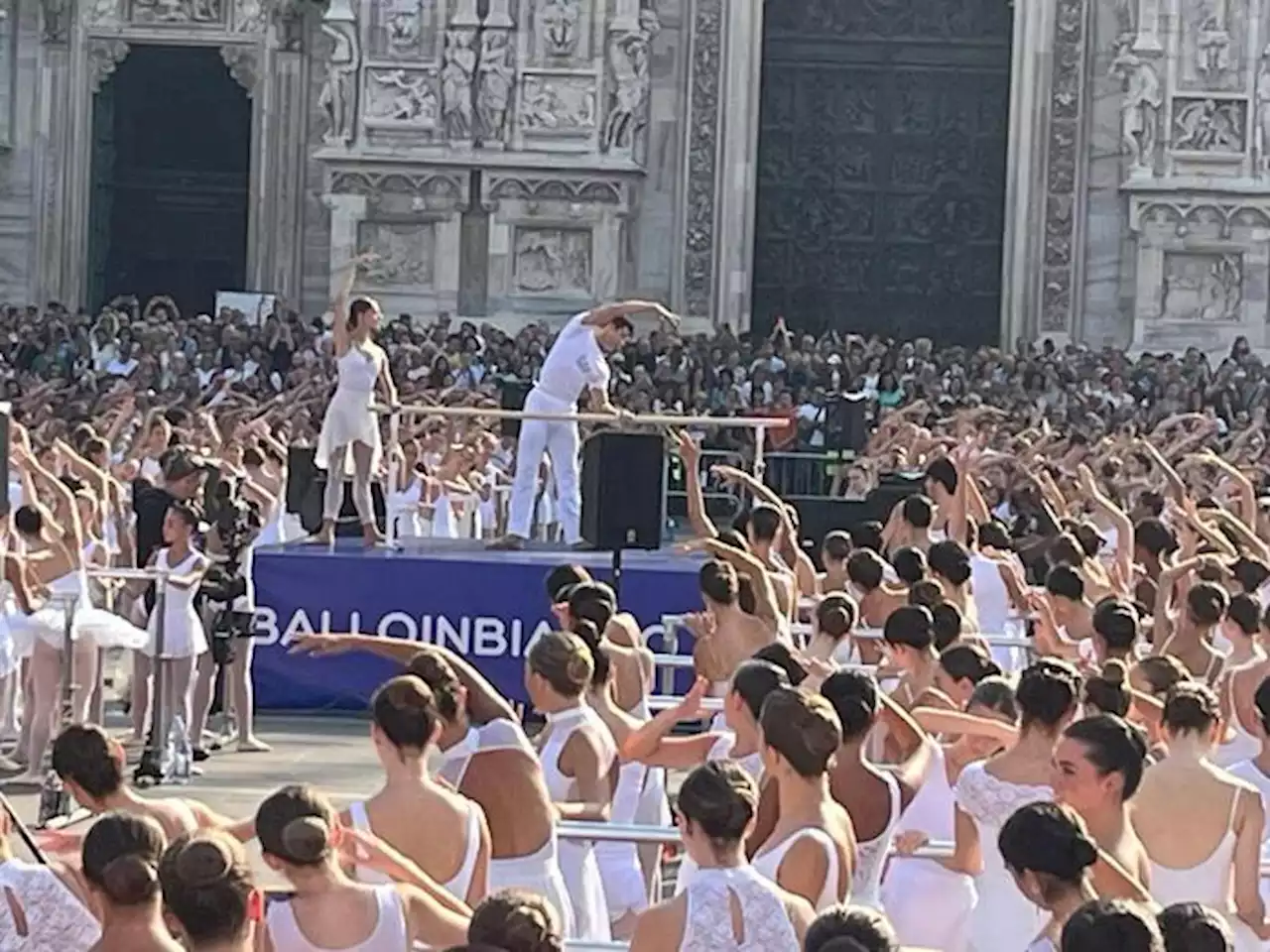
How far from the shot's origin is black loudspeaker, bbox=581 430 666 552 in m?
17.0

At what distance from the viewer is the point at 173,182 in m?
37.1

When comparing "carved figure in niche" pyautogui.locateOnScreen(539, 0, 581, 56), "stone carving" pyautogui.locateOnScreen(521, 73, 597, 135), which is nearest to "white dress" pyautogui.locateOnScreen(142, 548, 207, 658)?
"stone carving" pyautogui.locateOnScreen(521, 73, 597, 135)

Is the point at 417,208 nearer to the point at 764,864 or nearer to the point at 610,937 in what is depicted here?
the point at 610,937

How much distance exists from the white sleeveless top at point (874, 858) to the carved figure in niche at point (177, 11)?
94.7ft

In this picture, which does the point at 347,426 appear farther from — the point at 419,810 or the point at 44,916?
the point at 44,916

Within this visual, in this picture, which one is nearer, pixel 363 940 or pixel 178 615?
pixel 363 940

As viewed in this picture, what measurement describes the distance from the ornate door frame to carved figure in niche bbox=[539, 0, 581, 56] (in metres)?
1.60

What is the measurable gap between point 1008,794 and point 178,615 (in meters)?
7.67

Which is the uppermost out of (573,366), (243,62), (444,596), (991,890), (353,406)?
(243,62)

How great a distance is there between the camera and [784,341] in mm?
31625

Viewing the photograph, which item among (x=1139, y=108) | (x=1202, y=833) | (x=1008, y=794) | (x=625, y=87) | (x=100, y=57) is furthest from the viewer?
(x=100, y=57)

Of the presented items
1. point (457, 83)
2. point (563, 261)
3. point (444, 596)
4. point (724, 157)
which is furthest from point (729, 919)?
point (724, 157)

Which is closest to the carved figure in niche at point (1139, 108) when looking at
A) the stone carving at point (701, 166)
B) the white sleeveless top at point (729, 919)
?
the stone carving at point (701, 166)

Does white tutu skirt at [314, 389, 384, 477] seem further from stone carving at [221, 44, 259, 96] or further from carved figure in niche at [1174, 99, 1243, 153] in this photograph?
stone carving at [221, 44, 259, 96]
